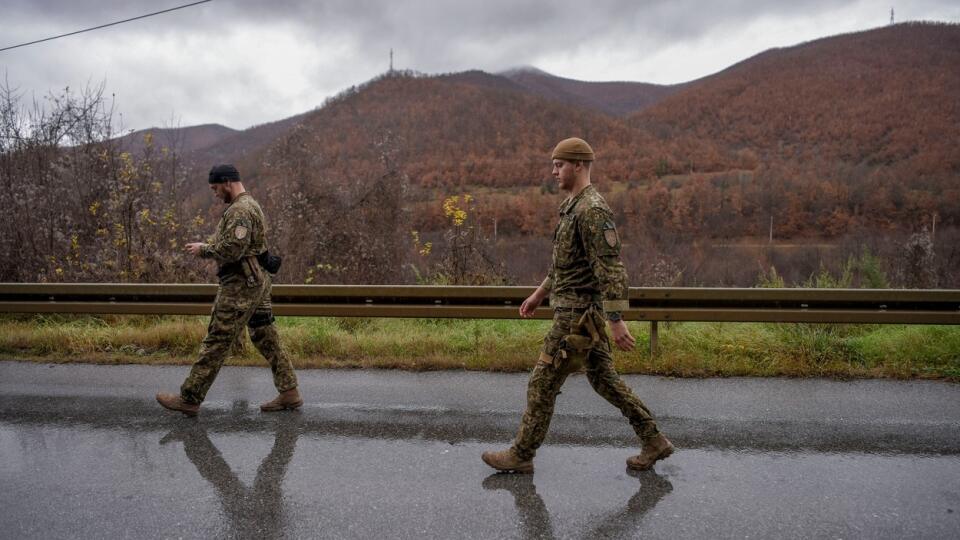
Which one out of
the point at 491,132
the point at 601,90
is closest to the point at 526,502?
the point at 491,132

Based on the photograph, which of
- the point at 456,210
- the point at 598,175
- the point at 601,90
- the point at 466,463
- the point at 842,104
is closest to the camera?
the point at 466,463

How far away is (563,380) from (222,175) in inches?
117

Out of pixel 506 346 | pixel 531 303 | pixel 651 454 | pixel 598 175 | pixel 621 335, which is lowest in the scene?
pixel 651 454

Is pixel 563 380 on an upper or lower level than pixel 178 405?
upper

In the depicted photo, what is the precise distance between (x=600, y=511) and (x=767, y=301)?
11.1ft

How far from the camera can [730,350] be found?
6332 millimetres

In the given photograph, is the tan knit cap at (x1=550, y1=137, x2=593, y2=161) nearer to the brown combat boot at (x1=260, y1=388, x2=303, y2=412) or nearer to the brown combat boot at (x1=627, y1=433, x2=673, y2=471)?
the brown combat boot at (x1=627, y1=433, x2=673, y2=471)

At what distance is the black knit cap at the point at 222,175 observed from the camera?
5.15 metres

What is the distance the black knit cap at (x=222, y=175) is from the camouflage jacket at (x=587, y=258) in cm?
258

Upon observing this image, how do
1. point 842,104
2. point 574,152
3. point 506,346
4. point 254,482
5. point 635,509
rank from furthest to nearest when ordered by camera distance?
point 842,104 < point 506,346 < point 574,152 < point 254,482 < point 635,509

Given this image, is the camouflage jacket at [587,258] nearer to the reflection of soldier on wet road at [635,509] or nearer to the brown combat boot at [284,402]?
the reflection of soldier on wet road at [635,509]

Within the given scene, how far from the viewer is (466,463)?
4.12m

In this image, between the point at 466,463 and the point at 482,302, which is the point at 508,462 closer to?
the point at 466,463

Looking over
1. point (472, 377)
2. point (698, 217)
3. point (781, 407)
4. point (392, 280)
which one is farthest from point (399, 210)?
point (698, 217)
